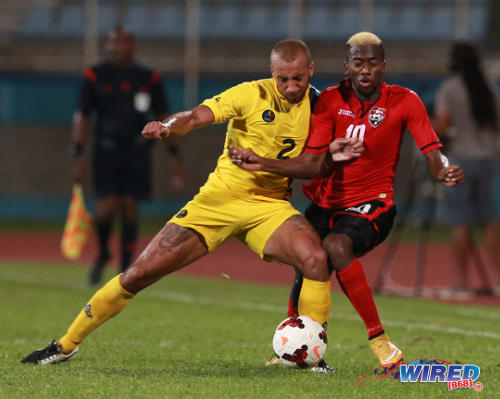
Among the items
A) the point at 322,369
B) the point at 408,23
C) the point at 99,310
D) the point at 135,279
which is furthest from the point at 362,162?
the point at 408,23

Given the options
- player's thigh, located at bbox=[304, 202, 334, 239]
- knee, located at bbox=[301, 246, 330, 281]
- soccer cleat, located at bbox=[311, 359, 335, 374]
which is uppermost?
player's thigh, located at bbox=[304, 202, 334, 239]

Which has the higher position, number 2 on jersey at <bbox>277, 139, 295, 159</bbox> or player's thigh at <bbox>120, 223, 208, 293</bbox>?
number 2 on jersey at <bbox>277, 139, 295, 159</bbox>

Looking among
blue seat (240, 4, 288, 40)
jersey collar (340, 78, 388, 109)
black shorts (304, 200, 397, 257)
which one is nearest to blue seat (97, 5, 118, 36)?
blue seat (240, 4, 288, 40)

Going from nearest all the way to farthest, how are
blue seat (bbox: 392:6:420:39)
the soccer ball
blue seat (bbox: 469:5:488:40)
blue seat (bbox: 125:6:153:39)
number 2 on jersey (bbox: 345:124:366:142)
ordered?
the soccer ball → number 2 on jersey (bbox: 345:124:366:142) → blue seat (bbox: 469:5:488:40) → blue seat (bbox: 392:6:420:39) → blue seat (bbox: 125:6:153:39)

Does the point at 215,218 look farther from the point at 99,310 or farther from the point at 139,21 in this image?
the point at 139,21

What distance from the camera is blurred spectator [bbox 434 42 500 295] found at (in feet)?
33.8

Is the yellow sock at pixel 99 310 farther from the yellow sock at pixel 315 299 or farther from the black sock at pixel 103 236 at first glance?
the black sock at pixel 103 236

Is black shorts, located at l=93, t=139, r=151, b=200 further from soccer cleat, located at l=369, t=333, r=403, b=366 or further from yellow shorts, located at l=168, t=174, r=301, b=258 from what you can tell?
soccer cleat, located at l=369, t=333, r=403, b=366

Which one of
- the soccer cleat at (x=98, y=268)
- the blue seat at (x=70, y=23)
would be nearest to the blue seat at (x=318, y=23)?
the blue seat at (x=70, y=23)

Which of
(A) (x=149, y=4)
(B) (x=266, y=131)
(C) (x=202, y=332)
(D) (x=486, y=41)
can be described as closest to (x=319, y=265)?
(B) (x=266, y=131)

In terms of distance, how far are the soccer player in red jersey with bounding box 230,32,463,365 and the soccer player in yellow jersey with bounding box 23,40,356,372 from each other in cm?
17

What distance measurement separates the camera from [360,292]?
5.59 metres

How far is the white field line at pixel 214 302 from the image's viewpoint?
7867mm

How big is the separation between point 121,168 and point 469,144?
147 inches
